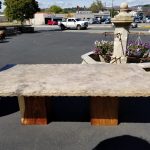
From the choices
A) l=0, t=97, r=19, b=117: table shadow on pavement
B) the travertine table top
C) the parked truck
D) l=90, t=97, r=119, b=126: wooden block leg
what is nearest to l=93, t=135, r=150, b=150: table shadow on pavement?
l=90, t=97, r=119, b=126: wooden block leg

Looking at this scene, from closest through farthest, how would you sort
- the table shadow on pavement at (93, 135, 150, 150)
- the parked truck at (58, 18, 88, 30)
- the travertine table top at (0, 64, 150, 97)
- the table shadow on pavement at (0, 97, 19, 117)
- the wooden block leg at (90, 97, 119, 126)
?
the travertine table top at (0, 64, 150, 97), the table shadow on pavement at (93, 135, 150, 150), the wooden block leg at (90, 97, 119, 126), the table shadow on pavement at (0, 97, 19, 117), the parked truck at (58, 18, 88, 30)

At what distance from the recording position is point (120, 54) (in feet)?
34.5

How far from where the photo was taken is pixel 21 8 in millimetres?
42406

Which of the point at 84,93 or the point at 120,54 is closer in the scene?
the point at 84,93

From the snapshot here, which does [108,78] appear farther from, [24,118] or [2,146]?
[2,146]

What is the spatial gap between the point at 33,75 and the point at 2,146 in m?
2.01

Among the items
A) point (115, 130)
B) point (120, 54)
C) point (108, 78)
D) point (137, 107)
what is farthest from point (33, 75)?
point (120, 54)

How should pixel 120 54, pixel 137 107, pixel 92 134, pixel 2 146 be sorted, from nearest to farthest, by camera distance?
pixel 2 146 → pixel 92 134 → pixel 137 107 → pixel 120 54

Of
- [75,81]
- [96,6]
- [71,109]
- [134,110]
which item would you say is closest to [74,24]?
[71,109]

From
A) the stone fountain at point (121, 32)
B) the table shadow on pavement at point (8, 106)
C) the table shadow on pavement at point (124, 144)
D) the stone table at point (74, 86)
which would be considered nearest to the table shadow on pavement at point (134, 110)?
the stone table at point (74, 86)

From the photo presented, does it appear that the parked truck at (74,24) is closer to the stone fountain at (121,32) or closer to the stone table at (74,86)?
the stone fountain at (121,32)

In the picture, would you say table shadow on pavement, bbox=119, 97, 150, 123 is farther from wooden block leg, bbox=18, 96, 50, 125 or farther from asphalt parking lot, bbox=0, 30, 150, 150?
wooden block leg, bbox=18, 96, 50, 125

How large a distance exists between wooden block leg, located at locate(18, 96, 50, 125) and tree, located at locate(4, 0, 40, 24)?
37.0 meters

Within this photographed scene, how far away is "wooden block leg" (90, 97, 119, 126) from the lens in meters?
6.90
